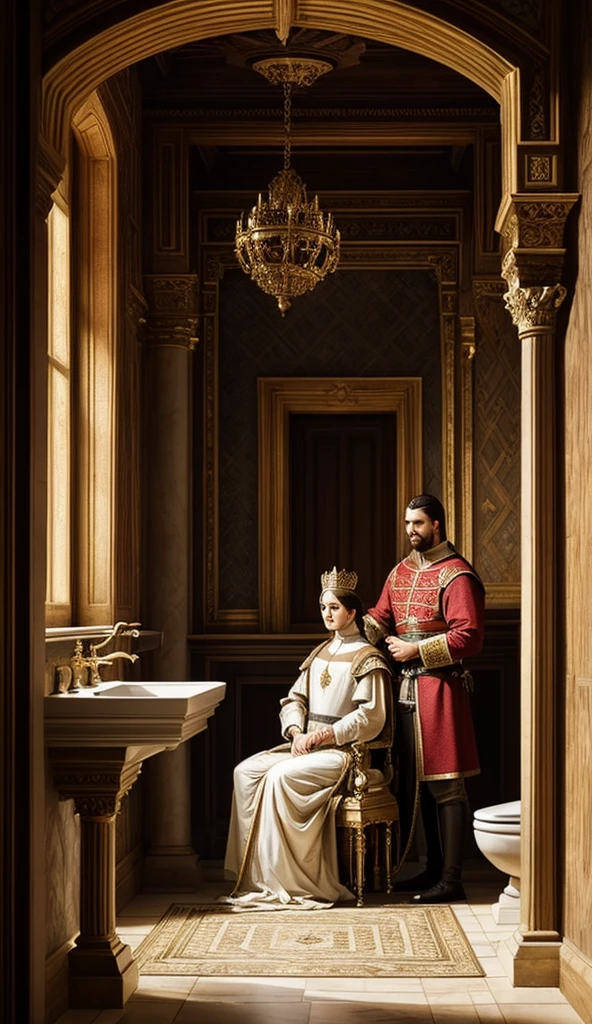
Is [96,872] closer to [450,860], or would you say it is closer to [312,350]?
[450,860]

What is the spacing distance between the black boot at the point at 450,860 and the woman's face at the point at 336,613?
0.97 meters

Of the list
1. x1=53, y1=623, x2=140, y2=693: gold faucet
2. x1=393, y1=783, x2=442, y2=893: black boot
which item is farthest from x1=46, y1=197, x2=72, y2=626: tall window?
x1=393, y1=783, x2=442, y2=893: black boot

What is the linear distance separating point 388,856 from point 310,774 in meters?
0.56

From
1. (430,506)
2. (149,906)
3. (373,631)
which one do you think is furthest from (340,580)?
(149,906)

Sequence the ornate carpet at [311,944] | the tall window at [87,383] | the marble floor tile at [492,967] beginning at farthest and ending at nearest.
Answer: the tall window at [87,383], the ornate carpet at [311,944], the marble floor tile at [492,967]

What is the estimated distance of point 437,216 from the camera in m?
7.86

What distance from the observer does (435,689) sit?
680 cm

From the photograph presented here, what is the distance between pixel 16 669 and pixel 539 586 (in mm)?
1804

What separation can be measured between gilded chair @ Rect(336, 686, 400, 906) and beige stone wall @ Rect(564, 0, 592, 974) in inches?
68.1

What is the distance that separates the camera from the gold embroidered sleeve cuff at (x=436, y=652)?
6711 millimetres

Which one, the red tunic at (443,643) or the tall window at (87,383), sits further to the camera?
the red tunic at (443,643)

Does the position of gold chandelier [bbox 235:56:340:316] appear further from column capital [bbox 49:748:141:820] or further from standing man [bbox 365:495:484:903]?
column capital [bbox 49:748:141:820]

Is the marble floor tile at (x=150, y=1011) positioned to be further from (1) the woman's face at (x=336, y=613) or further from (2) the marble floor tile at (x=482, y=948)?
(1) the woman's face at (x=336, y=613)

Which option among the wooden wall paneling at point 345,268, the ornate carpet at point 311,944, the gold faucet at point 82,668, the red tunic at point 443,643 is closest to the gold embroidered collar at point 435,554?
the red tunic at point 443,643
